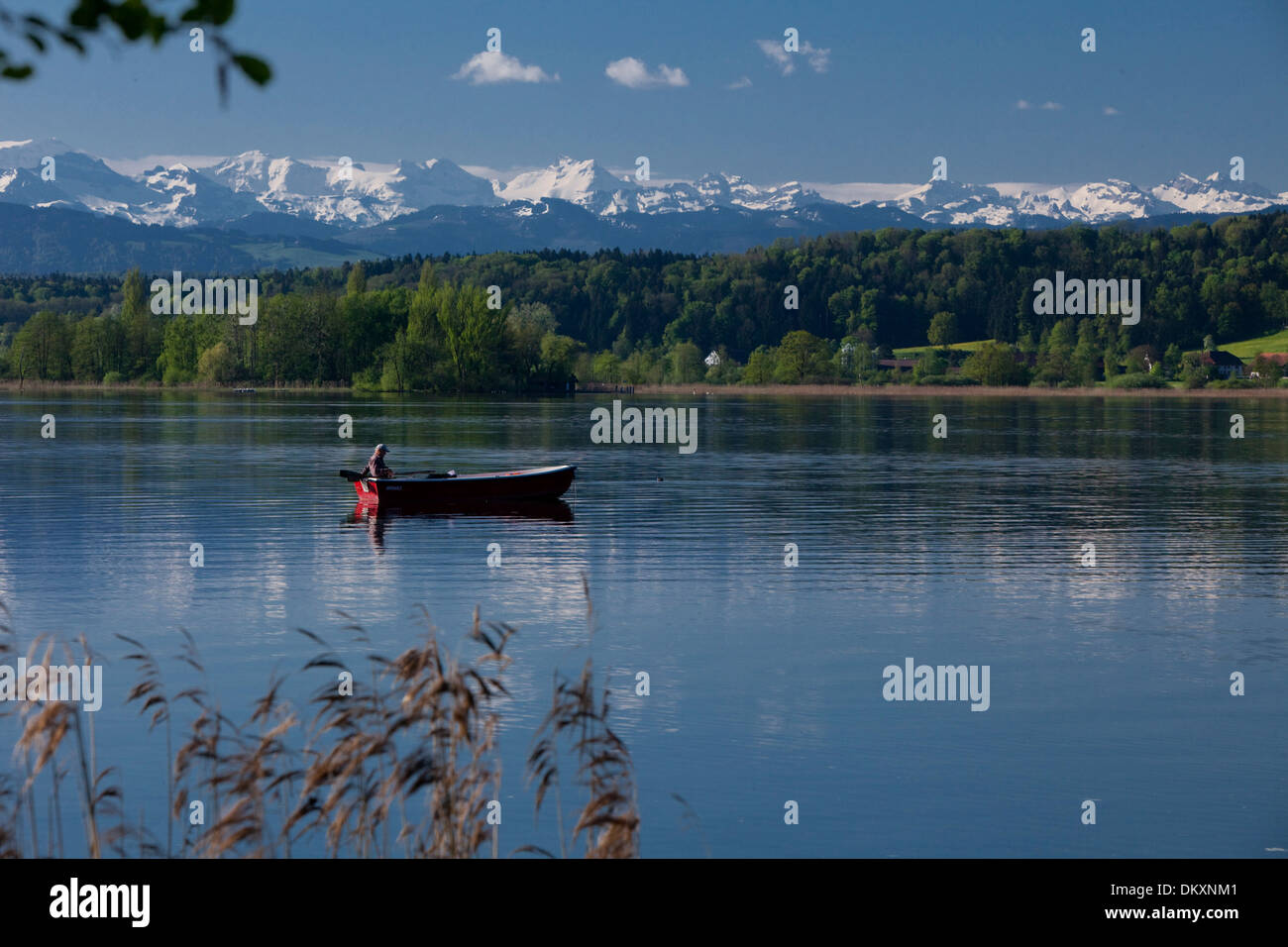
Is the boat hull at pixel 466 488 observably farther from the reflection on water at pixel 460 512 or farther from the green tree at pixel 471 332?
the green tree at pixel 471 332

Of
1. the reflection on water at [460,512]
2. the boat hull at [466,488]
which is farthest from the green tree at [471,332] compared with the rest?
the boat hull at [466,488]

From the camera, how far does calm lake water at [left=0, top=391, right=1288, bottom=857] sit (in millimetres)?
15758

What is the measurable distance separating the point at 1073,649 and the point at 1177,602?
6.03 metres

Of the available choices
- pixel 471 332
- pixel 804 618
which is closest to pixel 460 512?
pixel 804 618

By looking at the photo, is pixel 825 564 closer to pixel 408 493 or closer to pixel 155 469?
pixel 408 493

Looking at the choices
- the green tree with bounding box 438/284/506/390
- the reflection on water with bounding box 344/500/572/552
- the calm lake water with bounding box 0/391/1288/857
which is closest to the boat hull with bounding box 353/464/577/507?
the reflection on water with bounding box 344/500/572/552

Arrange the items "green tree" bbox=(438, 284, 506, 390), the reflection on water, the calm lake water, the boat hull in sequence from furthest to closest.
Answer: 1. "green tree" bbox=(438, 284, 506, 390)
2. the boat hull
3. the reflection on water
4. the calm lake water

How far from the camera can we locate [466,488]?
47.4 metres

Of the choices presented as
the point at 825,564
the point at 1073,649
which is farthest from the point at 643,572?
the point at 1073,649

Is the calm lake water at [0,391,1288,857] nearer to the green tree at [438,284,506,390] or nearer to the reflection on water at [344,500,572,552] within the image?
the reflection on water at [344,500,572,552]

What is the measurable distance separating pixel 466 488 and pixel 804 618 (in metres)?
22.6

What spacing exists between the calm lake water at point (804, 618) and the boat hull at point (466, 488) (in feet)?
3.40

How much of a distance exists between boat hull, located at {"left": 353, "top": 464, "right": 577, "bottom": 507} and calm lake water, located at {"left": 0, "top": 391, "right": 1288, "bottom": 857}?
3.40ft

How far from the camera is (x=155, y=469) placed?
62.5 meters
